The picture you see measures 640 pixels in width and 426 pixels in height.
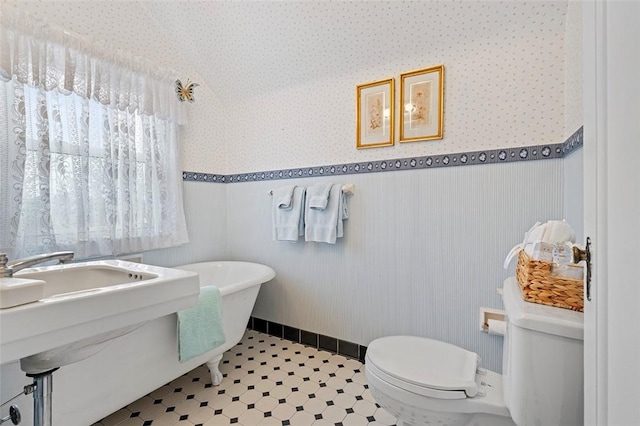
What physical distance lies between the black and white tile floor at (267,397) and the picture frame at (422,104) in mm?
1558

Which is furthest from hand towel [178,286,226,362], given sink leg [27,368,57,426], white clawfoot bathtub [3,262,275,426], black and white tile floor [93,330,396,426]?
sink leg [27,368,57,426]

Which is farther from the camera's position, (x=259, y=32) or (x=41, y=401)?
(x=259, y=32)

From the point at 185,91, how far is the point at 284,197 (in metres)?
→ 1.14

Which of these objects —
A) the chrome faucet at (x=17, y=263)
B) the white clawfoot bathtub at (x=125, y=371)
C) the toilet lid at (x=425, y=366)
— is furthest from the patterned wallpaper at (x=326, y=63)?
the chrome faucet at (x=17, y=263)

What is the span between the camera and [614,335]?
48 cm

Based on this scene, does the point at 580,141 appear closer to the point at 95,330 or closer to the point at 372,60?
the point at 372,60

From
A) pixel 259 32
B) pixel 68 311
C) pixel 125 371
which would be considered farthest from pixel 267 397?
pixel 259 32

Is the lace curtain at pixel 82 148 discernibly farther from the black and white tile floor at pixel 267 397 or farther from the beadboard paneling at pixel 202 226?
the black and white tile floor at pixel 267 397

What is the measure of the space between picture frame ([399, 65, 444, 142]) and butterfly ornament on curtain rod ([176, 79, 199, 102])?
63.1 inches

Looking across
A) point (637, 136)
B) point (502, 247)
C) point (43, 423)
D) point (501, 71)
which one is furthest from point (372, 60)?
point (43, 423)

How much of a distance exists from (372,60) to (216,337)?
193cm

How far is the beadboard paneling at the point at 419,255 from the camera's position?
5.16 feet

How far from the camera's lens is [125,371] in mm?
1367

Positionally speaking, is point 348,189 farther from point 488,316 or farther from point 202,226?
point 202,226
